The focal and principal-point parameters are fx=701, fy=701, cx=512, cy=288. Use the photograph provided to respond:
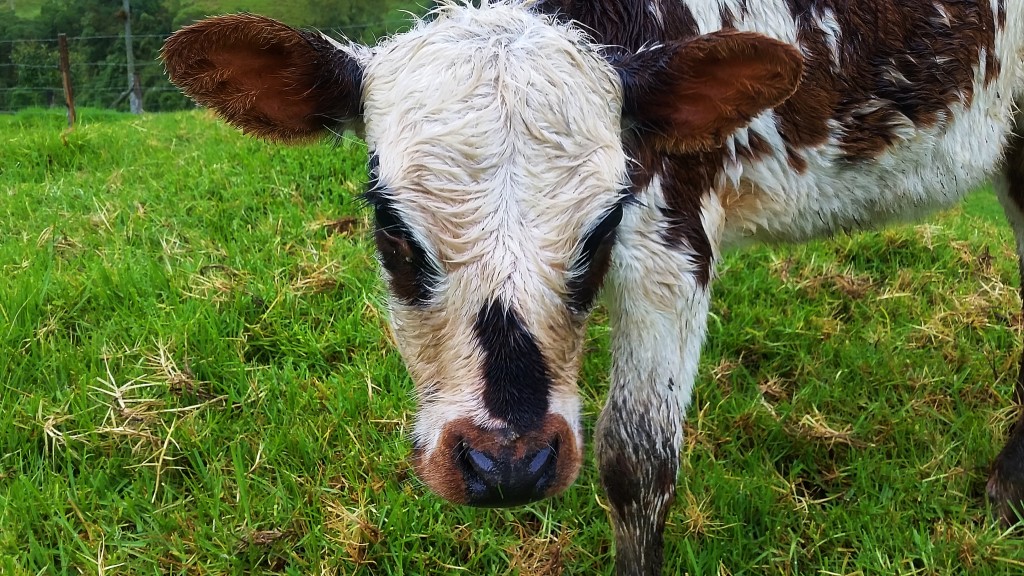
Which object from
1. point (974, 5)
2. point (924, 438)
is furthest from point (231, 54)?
point (924, 438)

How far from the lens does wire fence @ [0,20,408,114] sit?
18234 millimetres

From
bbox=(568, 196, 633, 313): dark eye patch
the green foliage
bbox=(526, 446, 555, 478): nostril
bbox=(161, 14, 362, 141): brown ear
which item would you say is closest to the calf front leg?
bbox=(568, 196, 633, 313): dark eye patch

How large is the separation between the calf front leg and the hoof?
55.5 inches

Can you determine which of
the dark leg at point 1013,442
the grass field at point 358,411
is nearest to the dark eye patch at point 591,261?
the grass field at point 358,411

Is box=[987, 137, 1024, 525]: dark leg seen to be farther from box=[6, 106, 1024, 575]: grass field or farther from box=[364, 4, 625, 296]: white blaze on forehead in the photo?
box=[364, 4, 625, 296]: white blaze on forehead

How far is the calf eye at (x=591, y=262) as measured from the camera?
1627 millimetres

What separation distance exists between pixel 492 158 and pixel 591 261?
0.36 metres

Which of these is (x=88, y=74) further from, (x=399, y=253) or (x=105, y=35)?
(x=399, y=253)

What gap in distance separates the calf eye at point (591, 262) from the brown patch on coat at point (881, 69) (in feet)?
2.98

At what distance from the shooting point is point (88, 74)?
23.6 meters

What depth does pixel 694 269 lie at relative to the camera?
2.11 meters

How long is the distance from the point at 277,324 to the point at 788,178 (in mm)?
2395

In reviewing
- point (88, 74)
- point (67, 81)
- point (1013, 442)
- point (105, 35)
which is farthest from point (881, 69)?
point (88, 74)

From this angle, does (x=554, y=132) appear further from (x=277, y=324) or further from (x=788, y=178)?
(x=277, y=324)
